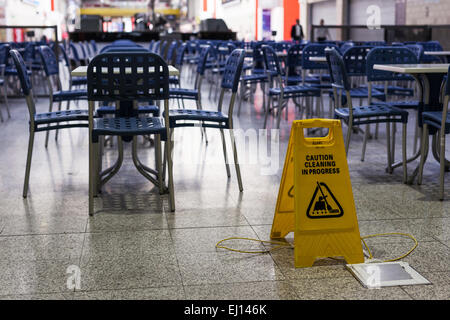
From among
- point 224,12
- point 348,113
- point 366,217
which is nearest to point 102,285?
point 366,217

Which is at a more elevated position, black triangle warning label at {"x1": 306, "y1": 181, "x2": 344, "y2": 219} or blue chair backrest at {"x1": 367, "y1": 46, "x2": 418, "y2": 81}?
blue chair backrest at {"x1": 367, "y1": 46, "x2": 418, "y2": 81}

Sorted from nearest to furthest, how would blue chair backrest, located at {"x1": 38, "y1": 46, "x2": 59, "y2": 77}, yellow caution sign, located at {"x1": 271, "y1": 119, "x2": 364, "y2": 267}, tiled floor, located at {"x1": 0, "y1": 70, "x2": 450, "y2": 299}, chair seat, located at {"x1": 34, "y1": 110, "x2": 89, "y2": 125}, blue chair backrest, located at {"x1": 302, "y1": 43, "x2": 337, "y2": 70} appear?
tiled floor, located at {"x1": 0, "y1": 70, "x2": 450, "y2": 299} → yellow caution sign, located at {"x1": 271, "y1": 119, "x2": 364, "y2": 267} → chair seat, located at {"x1": 34, "y1": 110, "x2": 89, "y2": 125} → blue chair backrest, located at {"x1": 38, "y1": 46, "x2": 59, "y2": 77} → blue chair backrest, located at {"x1": 302, "y1": 43, "x2": 337, "y2": 70}

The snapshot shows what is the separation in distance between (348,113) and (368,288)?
195 centimetres

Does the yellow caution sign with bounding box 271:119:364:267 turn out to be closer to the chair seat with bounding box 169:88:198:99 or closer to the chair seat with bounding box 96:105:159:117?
the chair seat with bounding box 96:105:159:117

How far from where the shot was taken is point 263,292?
219cm

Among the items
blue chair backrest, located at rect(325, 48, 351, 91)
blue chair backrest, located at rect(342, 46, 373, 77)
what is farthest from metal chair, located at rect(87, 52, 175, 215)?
blue chair backrest, located at rect(342, 46, 373, 77)

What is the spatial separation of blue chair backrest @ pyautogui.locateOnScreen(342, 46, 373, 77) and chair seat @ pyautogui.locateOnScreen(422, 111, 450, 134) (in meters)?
1.34

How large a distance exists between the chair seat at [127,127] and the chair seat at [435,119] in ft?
5.45

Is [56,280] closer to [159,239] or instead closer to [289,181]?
[159,239]

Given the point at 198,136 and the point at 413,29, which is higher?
the point at 413,29

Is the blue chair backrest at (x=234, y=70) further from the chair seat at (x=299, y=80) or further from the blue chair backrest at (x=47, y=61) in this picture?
the chair seat at (x=299, y=80)

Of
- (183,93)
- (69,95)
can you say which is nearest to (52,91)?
(69,95)

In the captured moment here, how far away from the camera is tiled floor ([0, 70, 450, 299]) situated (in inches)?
87.9

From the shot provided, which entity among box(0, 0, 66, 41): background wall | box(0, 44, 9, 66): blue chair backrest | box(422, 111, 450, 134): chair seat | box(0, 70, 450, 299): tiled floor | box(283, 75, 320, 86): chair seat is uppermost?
box(0, 0, 66, 41): background wall
